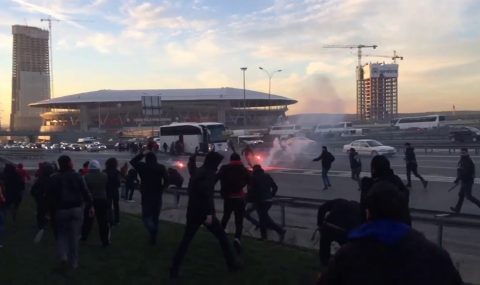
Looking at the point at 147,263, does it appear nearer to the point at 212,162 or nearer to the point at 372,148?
the point at 212,162

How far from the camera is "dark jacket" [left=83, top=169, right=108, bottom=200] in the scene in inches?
358

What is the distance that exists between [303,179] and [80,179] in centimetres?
1811

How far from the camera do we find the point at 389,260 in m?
2.74

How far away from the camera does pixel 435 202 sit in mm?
16844

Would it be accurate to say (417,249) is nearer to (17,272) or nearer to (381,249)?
(381,249)

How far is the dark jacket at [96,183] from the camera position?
9.09 meters

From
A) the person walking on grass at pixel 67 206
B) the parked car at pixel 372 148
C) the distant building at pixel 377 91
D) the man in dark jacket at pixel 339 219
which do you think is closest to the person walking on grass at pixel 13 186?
the person walking on grass at pixel 67 206

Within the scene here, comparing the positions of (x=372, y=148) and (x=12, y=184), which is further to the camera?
(x=372, y=148)

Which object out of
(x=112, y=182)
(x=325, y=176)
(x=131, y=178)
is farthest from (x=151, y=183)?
(x=325, y=176)

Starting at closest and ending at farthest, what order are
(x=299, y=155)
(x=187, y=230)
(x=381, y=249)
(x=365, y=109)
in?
(x=381, y=249)
(x=187, y=230)
(x=299, y=155)
(x=365, y=109)

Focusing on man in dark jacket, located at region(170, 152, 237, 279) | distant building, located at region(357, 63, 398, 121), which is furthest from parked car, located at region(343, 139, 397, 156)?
distant building, located at region(357, 63, 398, 121)

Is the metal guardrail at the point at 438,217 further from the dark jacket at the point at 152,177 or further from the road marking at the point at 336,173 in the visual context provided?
the road marking at the point at 336,173

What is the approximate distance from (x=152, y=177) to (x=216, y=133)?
43.2 metres

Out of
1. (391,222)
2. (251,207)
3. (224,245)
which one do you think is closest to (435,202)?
(251,207)
